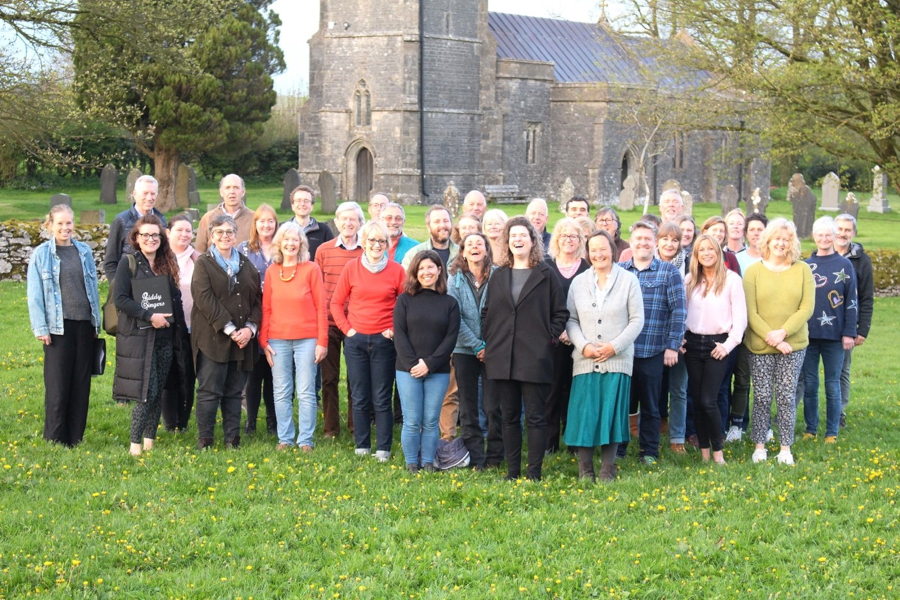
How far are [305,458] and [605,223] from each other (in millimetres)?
3186

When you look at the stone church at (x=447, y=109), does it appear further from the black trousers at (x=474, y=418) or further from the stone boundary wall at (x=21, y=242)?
the black trousers at (x=474, y=418)

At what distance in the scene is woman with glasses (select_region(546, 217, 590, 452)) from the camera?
7.50 metres

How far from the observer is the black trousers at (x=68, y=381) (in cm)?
798

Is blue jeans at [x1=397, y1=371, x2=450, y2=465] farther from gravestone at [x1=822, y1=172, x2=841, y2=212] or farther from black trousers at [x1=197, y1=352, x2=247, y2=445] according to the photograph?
gravestone at [x1=822, y1=172, x2=841, y2=212]

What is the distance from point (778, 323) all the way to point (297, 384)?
351cm

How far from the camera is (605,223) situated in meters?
9.05

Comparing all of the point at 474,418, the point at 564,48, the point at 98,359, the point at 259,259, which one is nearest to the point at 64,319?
the point at 98,359

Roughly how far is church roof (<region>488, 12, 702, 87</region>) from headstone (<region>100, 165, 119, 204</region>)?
1593cm

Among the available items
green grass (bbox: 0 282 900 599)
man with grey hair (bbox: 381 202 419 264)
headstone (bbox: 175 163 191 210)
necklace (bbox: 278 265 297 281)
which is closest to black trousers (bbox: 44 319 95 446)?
green grass (bbox: 0 282 900 599)

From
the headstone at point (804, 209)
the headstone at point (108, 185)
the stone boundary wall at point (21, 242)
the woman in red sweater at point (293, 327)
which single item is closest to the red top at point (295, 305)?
the woman in red sweater at point (293, 327)

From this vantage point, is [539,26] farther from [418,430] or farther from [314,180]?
→ [418,430]

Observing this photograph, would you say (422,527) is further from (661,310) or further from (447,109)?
(447,109)

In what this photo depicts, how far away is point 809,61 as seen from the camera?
16641 millimetres

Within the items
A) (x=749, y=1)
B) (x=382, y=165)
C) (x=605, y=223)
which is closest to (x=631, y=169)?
(x=382, y=165)
